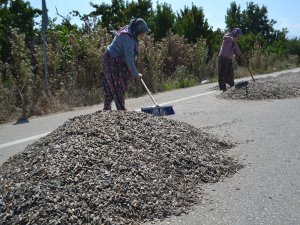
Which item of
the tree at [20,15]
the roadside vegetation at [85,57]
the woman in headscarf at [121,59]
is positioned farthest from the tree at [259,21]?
the woman in headscarf at [121,59]

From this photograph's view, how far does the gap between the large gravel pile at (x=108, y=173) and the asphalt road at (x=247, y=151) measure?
0.23 metres

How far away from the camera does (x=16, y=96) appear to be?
34.3ft

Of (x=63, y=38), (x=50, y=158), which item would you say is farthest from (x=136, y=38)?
(x=63, y=38)

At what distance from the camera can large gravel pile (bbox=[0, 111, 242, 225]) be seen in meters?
3.54

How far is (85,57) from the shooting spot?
12.9 metres

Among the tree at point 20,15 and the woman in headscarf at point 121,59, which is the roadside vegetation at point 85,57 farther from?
the woman in headscarf at point 121,59

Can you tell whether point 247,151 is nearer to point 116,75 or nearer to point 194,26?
point 116,75

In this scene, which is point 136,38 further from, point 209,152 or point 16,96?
point 16,96

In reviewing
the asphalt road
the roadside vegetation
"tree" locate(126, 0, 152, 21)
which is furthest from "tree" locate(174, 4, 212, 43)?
the asphalt road

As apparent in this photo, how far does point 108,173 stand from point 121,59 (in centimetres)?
360

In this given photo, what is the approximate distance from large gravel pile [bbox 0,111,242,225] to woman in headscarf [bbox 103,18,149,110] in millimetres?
1740

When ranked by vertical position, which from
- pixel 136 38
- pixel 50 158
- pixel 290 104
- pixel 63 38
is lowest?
pixel 290 104

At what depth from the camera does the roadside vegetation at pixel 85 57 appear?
34.3 ft

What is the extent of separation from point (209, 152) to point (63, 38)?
992 cm
